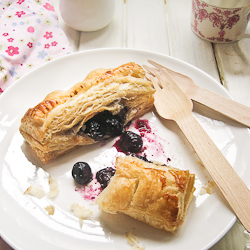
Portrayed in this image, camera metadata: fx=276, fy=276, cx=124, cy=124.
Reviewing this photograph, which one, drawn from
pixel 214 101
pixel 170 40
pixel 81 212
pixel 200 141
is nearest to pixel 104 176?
pixel 81 212

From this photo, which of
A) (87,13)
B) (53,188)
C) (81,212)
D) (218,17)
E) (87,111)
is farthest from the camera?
(87,13)

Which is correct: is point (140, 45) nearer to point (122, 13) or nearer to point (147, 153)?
point (122, 13)

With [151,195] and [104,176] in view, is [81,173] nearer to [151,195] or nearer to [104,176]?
[104,176]

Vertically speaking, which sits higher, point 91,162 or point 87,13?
point 87,13

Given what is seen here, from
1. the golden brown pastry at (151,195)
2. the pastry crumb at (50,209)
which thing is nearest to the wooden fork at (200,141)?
the golden brown pastry at (151,195)

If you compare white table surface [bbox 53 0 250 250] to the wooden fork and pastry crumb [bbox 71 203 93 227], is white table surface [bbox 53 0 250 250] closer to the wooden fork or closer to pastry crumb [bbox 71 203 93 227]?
the wooden fork

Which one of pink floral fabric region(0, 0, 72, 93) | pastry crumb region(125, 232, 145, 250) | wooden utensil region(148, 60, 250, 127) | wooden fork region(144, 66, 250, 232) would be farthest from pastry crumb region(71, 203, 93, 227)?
pink floral fabric region(0, 0, 72, 93)
